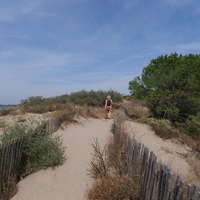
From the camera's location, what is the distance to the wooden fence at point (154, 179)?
2.61 meters

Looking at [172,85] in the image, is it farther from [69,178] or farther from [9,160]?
[9,160]

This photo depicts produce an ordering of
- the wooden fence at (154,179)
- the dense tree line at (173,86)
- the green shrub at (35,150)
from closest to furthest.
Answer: the wooden fence at (154,179), the green shrub at (35,150), the dense tree line at (173,86)

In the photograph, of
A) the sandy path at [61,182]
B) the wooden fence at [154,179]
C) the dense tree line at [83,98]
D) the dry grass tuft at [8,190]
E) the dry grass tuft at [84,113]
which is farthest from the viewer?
the dense tree line at [83,98]

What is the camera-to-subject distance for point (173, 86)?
1498 cm

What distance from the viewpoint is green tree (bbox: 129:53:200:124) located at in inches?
558

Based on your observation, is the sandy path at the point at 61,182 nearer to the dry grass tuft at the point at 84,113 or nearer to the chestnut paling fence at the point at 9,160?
the chestnut paling fence at the point at 9,160

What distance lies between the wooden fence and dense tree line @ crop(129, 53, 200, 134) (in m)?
9.85

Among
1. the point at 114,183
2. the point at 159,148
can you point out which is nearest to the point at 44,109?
the point at 159,148

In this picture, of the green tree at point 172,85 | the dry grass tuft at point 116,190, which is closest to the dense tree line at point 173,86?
the green tree at point 172,85

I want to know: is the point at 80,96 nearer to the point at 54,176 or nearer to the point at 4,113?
the point at 4,113

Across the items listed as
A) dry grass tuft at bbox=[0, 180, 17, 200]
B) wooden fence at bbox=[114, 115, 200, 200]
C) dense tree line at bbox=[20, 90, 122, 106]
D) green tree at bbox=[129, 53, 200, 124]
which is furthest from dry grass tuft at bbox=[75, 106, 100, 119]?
wooden fence at bbox=[114, 115, 200, 200]

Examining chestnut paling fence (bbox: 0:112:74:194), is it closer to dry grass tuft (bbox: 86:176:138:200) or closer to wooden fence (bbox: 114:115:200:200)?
dry grass tuft (bbox: 86:176:138:200)

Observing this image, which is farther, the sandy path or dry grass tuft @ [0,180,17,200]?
the sandy path

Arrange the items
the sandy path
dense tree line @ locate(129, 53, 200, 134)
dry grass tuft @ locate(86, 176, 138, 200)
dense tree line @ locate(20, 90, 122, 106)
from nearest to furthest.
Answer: dry grass tuft @ locate(86, 176, 138, 200) → the sandy path → dense tree line @ locate(129, 53, 200, 134) → dense tree line @ locate(20, 90, 122, 106)
